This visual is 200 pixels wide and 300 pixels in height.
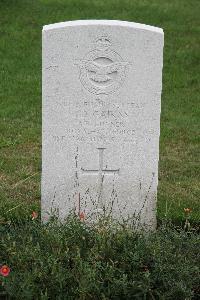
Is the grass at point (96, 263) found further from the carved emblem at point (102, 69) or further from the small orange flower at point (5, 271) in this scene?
the carved emblem at point (102, 69)

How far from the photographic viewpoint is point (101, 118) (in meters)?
5.11

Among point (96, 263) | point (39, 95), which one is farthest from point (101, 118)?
point (39, 95)

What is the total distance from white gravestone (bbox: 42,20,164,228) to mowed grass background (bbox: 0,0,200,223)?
407mm

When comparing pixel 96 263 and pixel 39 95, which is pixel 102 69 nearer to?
pixel 96 263

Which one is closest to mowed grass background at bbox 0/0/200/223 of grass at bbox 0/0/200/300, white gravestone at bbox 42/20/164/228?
grass at bbox 0/0/200/300

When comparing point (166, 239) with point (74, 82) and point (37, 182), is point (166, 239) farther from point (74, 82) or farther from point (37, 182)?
point (37, 182)

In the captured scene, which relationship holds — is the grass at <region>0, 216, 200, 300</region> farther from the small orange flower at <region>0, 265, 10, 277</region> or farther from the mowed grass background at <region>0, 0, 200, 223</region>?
the mowed grass background at <region>0, 0, 200, 223</region>

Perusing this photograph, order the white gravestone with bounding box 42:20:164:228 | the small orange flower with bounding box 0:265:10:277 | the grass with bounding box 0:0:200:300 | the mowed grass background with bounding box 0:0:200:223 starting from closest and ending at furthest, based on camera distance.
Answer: the small orange flower with bounding box 0:265:10:277 → the grass with bounding box 0:0:200:300 → the white gravestone with bounding box 42:20:164:228 → the mowed grass background with bounding box 0:0:200:223

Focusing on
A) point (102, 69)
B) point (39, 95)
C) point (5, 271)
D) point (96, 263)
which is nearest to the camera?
point (5, 271)

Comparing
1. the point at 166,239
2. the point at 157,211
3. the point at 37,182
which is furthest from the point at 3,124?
the point at 166,239

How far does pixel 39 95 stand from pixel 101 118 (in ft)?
14.6

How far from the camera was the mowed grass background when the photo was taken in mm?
6309

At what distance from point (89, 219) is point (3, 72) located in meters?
5.63

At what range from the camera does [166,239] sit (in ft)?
15.4
